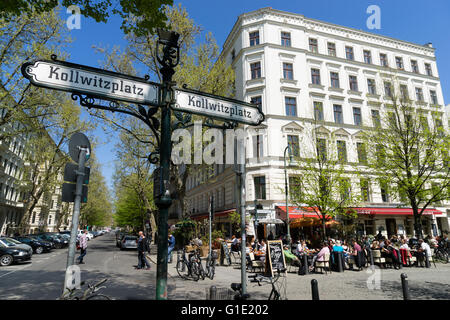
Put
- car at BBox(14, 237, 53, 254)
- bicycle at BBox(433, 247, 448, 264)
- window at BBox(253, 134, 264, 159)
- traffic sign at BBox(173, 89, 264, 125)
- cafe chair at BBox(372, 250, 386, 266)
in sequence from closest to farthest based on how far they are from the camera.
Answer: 1. traffic sign at BBox(173, 89, 264, 125)
2. cafe chair at BBox(372, 250, 386, 266)
3. bicycle at BBox(433, 247, 448, 264)
4. car at BBox(14, 237, 53, 254)
5. window at BBox(253, 134, 264, 159)

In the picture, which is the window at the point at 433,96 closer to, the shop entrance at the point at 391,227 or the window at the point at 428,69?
the window at the point at 428,69

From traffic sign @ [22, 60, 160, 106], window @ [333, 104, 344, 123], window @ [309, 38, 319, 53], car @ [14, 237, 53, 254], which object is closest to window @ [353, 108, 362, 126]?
window @ [333, 104, 344, 123]

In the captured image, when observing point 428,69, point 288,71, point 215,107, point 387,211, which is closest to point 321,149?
point 387,211

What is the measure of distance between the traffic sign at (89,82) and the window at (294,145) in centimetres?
2167

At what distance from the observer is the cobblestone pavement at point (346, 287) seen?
775 cm

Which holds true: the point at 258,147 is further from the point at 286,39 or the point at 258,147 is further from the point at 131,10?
the point at 131,10

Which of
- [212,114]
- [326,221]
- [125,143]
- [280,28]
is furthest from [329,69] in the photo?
[212,114]

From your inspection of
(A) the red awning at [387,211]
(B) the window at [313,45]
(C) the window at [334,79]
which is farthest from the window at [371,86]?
(A) the red awning at [387,211]

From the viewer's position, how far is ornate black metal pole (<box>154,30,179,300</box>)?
342 centimetres

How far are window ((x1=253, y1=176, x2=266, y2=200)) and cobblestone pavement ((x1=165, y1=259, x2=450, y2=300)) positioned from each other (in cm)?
1307

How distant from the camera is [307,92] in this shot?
91.6 feet

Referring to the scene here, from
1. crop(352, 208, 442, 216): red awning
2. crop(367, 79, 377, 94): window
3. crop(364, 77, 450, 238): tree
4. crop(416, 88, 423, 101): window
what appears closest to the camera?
crop(364, 77, 450, 238): tree

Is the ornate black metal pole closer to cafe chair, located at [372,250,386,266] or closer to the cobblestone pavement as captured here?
the cobblestone pavement
